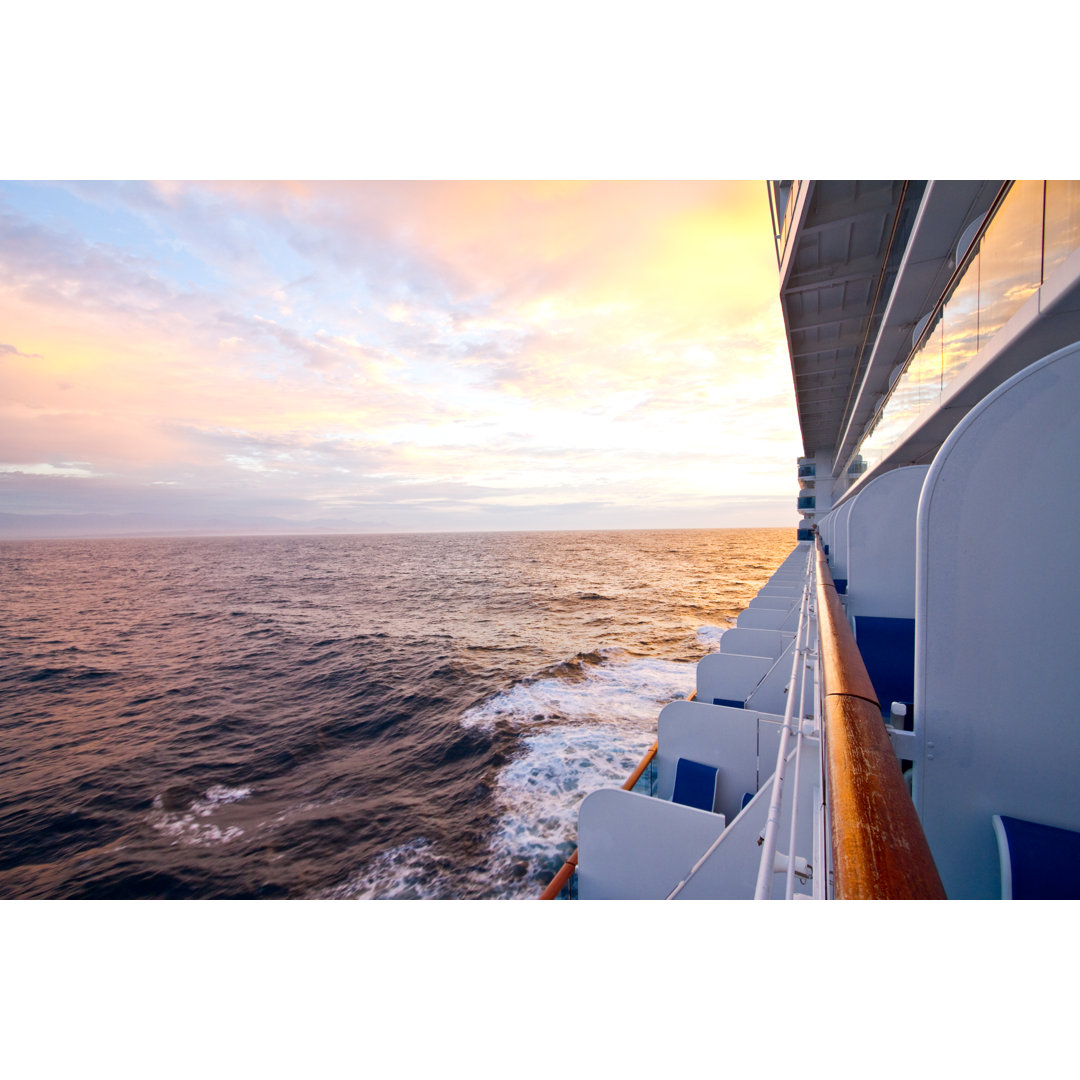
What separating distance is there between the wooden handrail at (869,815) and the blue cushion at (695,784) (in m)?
3.02

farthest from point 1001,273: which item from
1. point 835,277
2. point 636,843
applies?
point 835,277

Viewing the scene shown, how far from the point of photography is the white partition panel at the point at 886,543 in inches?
177

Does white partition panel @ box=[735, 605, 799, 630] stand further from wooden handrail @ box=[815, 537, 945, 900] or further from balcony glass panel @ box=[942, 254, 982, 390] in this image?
→ wooden handrail @ box=[815, 537, 945, 900]

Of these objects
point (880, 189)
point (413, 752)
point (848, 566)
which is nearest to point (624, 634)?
point (413, 752)

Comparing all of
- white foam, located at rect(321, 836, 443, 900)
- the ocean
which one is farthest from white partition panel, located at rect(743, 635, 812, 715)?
white foam, located at rect(321, 836, 443, 900)

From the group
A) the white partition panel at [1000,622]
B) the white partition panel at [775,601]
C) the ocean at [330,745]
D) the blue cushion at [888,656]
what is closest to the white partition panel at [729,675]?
the blue cushion at [888,656]

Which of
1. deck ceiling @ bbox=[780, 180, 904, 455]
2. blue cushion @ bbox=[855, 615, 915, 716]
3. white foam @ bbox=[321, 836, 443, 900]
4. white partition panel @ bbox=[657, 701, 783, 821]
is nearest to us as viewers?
blue cushion @ bbox=[855, 615, 915, 716]

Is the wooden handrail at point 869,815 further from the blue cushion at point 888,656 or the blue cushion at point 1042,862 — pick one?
the blue cushion at point 888,656

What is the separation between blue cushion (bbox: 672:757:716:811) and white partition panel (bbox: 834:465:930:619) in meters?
2.67

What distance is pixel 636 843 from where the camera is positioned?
2.99m

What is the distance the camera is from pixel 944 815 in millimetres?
1795

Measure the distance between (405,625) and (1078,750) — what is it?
1887cm

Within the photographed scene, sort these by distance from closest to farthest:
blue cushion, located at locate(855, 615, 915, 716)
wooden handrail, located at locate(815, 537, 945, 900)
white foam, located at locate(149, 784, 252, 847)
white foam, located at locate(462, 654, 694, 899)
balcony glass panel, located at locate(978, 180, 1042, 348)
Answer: wooden handrail, located at locate(815, 537, 945, 900)
balcony glass panel, located at locate(978, 180, 1042, 348)
blue cushion, located at locate(855, 615, 915, 716)
white foam, located at locate(462, 654, 694, 899)
white foam, located at locate(149, 784, 252, 847)

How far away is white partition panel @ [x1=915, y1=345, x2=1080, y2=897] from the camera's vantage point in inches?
61.6
